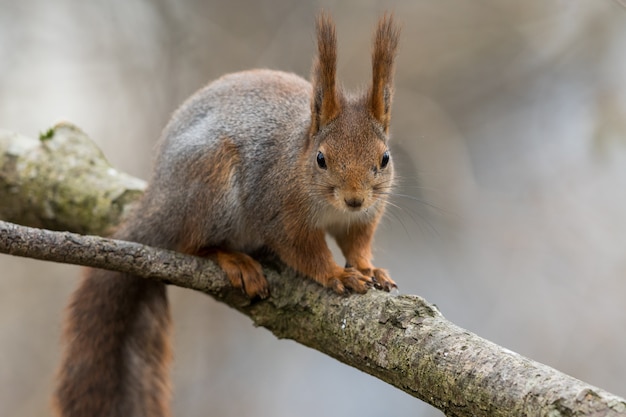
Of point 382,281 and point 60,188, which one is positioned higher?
point 60,188

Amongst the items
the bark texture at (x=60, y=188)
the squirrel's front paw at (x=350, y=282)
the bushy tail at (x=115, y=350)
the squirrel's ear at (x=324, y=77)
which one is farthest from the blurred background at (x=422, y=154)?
the squirrel's front paw at (x=350, y=282)

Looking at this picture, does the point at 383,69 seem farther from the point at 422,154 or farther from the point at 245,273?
the point at 422,154

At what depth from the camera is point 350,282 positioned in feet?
7.09

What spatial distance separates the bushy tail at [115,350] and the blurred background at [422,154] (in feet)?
3.43

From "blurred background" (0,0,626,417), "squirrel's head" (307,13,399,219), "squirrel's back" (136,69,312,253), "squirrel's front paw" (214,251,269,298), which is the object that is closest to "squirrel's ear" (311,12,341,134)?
"squirrel's head" (307,13,399,219)

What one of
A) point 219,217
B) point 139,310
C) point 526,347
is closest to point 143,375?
point 139,310

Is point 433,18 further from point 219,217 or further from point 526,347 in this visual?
point 219,217

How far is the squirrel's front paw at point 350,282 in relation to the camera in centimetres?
213

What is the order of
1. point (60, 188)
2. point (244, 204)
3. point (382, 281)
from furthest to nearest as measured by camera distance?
1. point (60, 188)
2. point (244, 204)
3. point (382, 281)

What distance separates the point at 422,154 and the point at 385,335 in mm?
2242

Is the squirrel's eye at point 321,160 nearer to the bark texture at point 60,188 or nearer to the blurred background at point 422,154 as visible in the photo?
the bark texture at point 60,188

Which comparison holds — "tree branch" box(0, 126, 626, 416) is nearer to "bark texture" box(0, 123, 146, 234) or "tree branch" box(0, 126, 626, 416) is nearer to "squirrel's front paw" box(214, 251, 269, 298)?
"squirrel's front paw" box(214, 251, 269, 298)

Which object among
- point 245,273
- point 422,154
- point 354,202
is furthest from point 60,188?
point 422,154

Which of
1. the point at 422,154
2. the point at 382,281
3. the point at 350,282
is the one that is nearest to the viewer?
the point at 350,282
